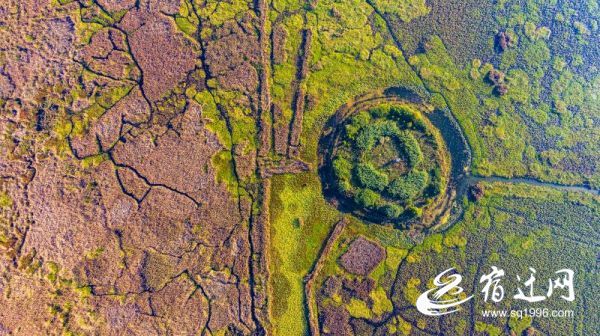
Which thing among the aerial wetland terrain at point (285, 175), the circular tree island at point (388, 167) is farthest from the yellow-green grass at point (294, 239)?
the circular tree island at point (388, 167)

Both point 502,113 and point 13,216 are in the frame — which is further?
point 502,113

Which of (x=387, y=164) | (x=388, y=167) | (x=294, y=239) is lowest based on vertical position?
(x=294, y=239)

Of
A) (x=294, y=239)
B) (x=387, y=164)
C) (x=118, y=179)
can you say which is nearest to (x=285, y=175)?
(x=294, y=239)

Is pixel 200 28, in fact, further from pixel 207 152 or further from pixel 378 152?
pixel 378 152

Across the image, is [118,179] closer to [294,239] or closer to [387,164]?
[294,239]

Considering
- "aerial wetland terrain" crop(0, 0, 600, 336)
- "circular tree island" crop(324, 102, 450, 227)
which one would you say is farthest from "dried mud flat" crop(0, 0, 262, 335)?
"circular tree island" crop(324, 102, 450, 227)

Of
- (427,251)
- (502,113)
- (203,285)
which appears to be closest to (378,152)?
(427,251)

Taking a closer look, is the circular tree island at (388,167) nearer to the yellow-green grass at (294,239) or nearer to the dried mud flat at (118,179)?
the yellow-green grass at (294,239)

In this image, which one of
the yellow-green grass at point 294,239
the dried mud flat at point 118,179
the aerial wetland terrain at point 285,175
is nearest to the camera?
the dried mud flat at point 118,179
